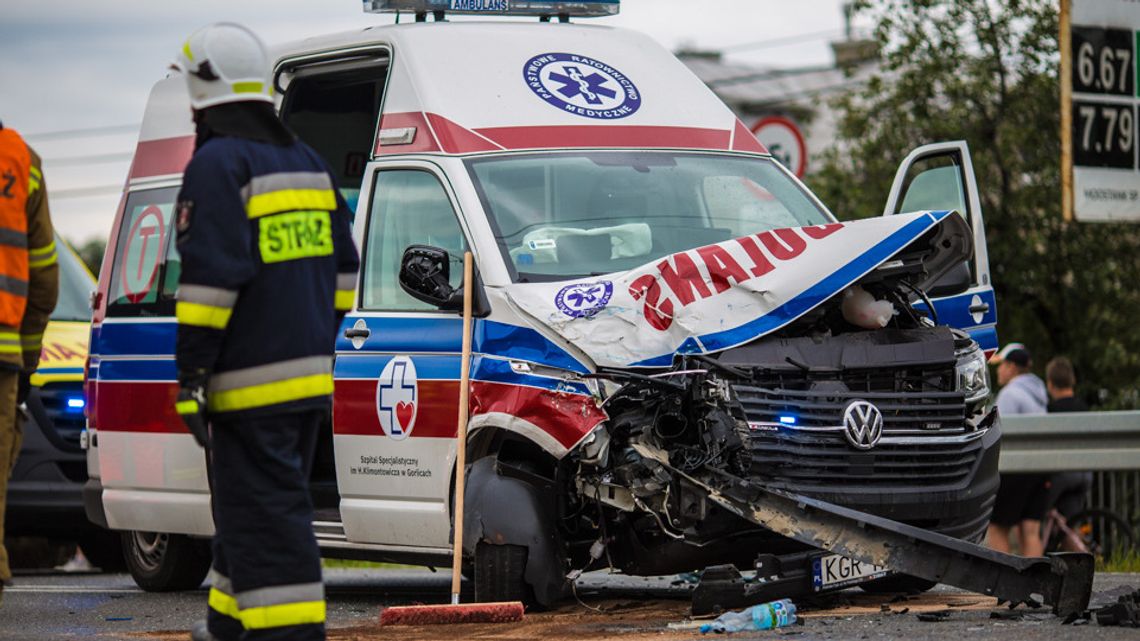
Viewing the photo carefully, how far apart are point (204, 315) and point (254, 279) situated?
0.19m

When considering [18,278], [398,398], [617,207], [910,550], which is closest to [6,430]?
[18,278]

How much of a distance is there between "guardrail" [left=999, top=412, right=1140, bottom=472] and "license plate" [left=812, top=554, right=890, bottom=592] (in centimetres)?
420

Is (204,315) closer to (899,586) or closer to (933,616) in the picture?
(933,616)

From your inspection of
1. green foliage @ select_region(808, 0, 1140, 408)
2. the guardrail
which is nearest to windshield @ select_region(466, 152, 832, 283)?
the guardrail

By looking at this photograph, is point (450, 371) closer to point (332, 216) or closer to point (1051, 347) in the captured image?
point (332, 216)

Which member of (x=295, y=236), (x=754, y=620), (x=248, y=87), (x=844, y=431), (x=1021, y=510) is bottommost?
(x=1021, y=510)

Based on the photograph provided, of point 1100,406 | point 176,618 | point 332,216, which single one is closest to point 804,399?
point 332,216

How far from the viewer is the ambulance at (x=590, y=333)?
291 inches

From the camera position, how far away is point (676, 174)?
8.76 m

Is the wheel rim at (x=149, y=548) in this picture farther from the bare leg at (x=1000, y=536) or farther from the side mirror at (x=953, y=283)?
the bare leg at (x=1000, y=536)

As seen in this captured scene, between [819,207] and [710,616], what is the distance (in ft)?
7.63

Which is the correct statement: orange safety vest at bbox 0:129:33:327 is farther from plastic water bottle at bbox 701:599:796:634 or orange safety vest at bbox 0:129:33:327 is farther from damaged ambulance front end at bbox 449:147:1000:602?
plastic water bottle at bbox 701:599:796:634

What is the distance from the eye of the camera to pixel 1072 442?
11781mm

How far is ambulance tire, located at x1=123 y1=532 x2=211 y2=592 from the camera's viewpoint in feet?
33.9
